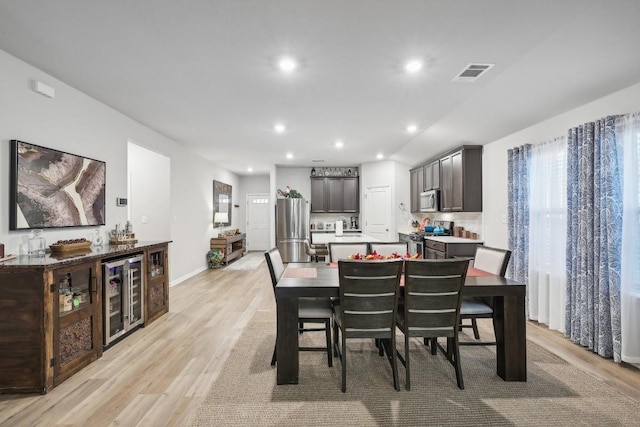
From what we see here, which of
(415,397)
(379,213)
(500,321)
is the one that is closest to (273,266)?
(415,397)

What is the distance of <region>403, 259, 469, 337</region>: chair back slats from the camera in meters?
2.29

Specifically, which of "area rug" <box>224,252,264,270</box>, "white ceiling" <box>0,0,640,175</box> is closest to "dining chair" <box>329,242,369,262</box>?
"white ceiling" <box>0,0,640,175</box>

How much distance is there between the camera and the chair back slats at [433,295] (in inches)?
90.0

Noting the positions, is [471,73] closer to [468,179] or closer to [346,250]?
[346,250]

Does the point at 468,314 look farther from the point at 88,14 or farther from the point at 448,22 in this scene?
the point at 88,14

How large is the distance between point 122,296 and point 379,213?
6043 millimetres

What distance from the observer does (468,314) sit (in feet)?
8.54

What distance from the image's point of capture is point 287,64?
9.04 feet

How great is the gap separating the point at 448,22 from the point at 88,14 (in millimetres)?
2353

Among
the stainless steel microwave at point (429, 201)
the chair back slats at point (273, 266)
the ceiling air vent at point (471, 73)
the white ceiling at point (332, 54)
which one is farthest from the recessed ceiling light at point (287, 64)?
the stainless steel microwave at point (429, 201)

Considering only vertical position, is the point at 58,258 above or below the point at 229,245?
above

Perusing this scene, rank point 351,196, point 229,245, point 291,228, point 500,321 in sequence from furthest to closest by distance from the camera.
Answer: point 351,196 < point 291,228 < point 229,245 < point 500,321

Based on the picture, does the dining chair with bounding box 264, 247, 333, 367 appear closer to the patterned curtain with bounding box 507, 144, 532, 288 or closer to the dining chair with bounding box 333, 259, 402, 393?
the dining chair with bounding box 333, 259, 402, 393

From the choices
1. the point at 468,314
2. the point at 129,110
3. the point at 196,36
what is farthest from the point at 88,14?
the point at 468,314
